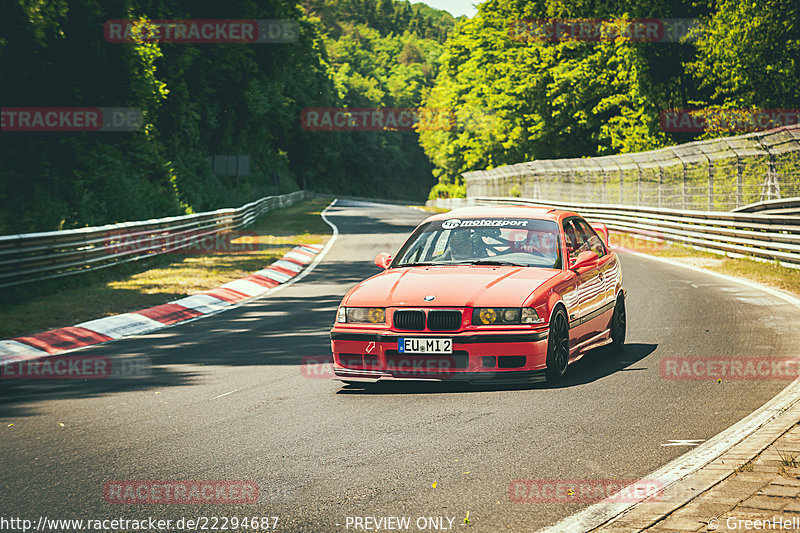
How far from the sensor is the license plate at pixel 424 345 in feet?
24.3

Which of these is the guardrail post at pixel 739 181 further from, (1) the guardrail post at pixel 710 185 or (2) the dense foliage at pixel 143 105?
(2) the dense foliage at pixel 143 105

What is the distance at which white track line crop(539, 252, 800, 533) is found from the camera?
177 inches

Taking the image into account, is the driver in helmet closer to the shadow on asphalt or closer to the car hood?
the car hood

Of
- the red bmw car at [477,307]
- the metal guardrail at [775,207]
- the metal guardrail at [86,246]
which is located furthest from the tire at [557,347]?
the metal guardrail at [775,207]

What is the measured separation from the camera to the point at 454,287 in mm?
7762

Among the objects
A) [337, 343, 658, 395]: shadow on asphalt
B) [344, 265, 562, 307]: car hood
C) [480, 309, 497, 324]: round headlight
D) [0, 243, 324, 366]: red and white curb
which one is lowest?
[0, 243, 324, 366]: red and white curb

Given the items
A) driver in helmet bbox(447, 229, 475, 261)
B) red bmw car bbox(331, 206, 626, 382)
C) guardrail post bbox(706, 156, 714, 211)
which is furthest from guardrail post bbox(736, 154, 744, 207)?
driver in helmet bbox(447, 229, 475, 261)

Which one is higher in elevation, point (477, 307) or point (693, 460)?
point (477, 307)

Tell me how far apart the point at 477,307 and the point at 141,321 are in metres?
7.66

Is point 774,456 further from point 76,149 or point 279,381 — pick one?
point 76,149

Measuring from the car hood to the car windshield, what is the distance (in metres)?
0.25

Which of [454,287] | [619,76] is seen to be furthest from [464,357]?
[619,76]

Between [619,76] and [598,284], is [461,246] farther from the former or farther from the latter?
[619,76]

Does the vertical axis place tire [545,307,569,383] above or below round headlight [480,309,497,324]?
below
